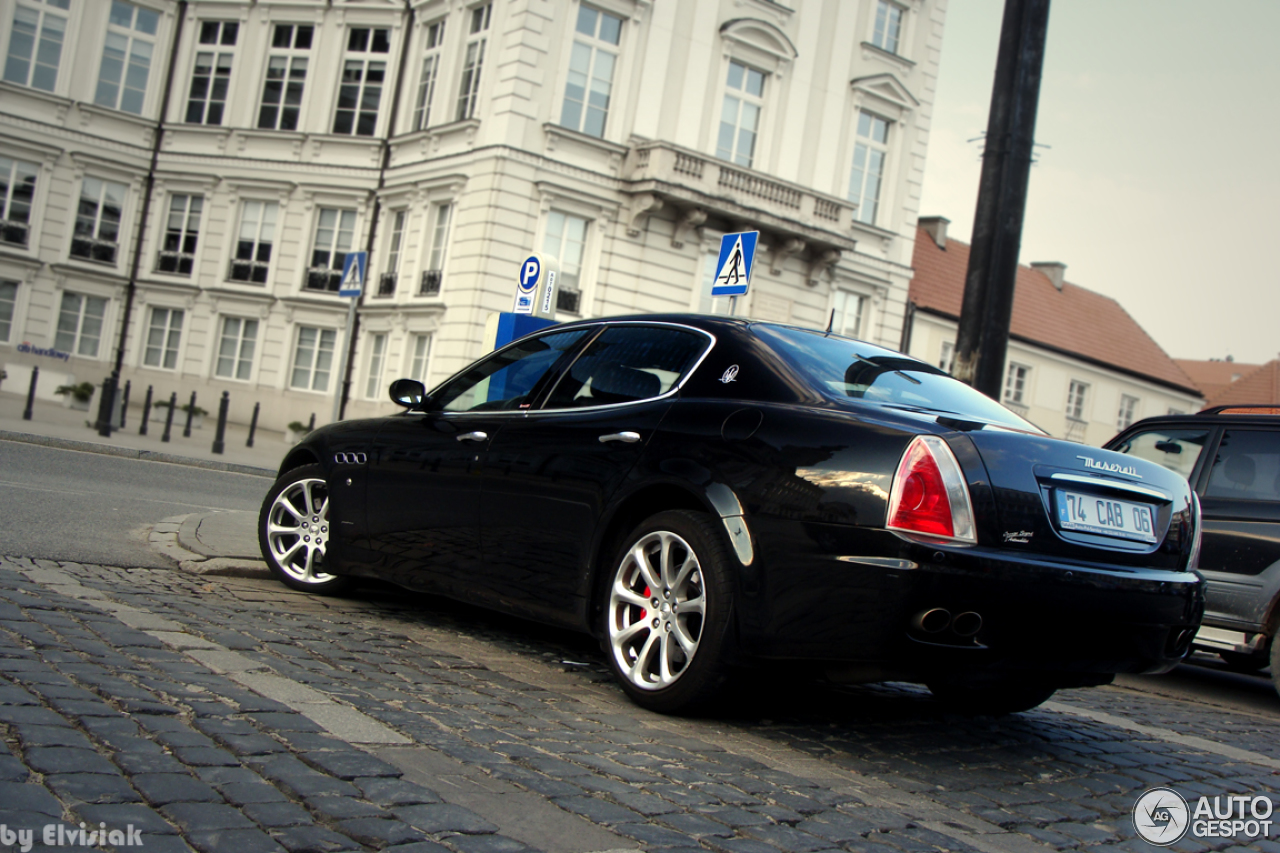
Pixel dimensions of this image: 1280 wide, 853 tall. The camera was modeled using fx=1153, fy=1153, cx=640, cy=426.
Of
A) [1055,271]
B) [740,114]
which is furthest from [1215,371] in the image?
[740,114]

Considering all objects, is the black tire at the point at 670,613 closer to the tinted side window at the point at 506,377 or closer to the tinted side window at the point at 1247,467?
the tinted side window at the point at 506,377

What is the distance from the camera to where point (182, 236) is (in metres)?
31.6

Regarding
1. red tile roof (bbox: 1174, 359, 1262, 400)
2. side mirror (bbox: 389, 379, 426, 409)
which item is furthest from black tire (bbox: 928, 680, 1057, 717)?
red tile roof (bbox: 1174, 359, 1262, 400)

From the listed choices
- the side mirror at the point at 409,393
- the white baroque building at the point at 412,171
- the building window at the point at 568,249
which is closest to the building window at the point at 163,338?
the white baroque building at the point at 412,171

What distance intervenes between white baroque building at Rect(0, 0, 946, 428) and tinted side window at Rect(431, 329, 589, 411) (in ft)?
64.8

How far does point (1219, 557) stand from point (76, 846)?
6.78 metres

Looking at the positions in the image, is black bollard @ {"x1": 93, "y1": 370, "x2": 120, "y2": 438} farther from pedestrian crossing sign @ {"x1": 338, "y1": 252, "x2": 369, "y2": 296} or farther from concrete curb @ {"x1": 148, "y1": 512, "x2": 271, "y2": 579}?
concrete curb @ {"x1": 148, "y1": 512, "x2": 271, "y2": 579}

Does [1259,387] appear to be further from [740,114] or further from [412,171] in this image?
[412,171]

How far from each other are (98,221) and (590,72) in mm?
14730

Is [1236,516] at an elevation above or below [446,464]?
above

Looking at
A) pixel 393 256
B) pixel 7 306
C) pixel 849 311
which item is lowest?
pixel 7 306

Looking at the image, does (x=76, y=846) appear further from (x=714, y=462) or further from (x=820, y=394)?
(x=820, y=394)

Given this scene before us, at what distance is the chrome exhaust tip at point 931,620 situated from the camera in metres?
3.65

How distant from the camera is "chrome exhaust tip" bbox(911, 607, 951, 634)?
3.65 metres
